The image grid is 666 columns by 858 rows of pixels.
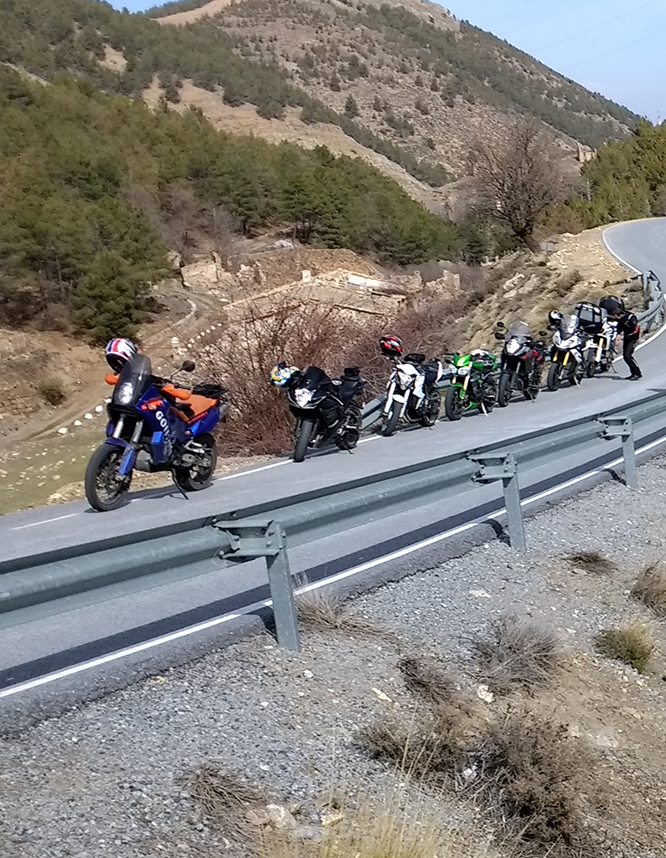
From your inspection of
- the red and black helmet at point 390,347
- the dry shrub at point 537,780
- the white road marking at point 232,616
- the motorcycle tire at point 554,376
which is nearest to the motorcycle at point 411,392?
the red and black helmet at point 390,347

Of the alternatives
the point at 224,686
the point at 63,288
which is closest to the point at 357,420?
the point at 224,686

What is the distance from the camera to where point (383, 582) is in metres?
6.91

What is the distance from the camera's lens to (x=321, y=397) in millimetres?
12445

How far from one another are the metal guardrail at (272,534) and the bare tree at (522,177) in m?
49.7

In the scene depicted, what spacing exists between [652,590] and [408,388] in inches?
305

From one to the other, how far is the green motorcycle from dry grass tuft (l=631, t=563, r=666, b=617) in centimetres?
871

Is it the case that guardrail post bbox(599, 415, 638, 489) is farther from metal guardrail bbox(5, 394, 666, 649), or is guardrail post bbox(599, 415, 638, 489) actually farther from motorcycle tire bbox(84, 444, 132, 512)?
motorcycle tire bbox(84, 444, 132, 512)

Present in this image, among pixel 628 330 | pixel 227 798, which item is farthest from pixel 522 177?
pixel 227 798

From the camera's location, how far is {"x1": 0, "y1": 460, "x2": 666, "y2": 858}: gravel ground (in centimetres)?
363

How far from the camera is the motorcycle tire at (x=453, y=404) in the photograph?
52.7ft

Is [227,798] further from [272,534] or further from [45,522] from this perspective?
[45,522]

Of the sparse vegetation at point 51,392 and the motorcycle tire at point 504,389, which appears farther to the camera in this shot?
the sparse vegetation at point 51,392

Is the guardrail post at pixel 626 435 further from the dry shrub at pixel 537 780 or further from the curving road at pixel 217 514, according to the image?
the dry shrub at pixel 537 780

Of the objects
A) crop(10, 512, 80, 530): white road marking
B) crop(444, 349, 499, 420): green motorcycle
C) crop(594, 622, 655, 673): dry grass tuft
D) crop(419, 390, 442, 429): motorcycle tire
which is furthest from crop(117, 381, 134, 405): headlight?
crop(444, 349, 499, 420): green motorcycle
